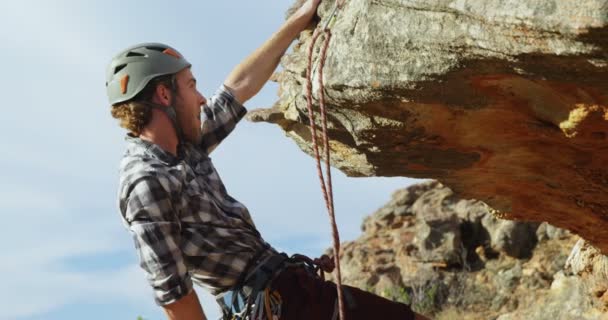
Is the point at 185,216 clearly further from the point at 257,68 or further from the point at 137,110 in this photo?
the point at 257,68

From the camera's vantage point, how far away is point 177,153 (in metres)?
5.57

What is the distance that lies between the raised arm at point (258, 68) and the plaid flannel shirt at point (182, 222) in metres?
0.74

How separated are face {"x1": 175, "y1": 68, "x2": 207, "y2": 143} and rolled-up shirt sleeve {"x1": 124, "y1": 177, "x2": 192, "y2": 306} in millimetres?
681

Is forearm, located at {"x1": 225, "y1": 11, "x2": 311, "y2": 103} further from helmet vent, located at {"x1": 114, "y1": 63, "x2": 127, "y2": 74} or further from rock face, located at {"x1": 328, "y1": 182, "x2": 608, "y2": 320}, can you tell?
rock face, located at {"x1": 328, "y1": 182, "x2": 608, "y2": 320}

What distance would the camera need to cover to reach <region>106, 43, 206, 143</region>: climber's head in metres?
5.51

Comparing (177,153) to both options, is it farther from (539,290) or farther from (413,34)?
(539,290)

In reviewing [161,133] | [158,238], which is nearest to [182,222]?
[158,238]

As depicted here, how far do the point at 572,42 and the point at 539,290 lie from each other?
40.2ft

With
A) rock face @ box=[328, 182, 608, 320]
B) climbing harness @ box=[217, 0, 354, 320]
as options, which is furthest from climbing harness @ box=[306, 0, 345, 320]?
rock face @ box=[328, 182, 608, 320]

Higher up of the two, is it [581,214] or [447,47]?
[447,47]

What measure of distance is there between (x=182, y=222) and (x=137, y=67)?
3.58 ft

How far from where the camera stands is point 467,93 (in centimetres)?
503

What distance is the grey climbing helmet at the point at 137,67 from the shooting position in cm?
554

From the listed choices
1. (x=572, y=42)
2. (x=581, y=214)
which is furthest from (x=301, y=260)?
(x=581, y=214)
